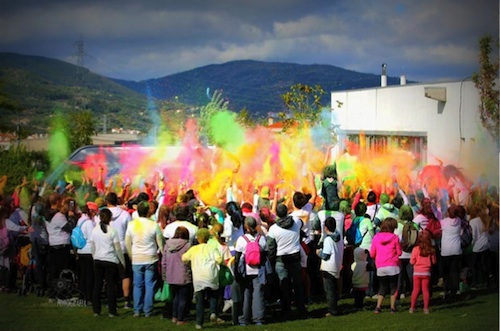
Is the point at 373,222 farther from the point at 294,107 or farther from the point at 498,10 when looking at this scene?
the point at 294,107

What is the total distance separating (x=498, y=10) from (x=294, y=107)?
404 inches

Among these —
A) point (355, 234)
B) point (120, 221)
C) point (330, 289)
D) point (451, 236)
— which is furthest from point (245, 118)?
point (330, 289)

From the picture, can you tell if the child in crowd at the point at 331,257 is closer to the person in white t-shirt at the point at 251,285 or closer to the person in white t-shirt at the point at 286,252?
the person in white t-shirt at the point at 286,252

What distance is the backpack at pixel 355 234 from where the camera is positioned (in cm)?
1137

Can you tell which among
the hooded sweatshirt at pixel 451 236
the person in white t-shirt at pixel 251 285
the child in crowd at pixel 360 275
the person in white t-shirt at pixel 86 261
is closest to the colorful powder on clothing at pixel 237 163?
the hooded sweatshirt at pixel 451 236

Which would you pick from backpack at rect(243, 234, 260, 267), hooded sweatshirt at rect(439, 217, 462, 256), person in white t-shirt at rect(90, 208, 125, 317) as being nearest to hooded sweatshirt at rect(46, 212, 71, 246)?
person in white t-shirt at rect(90, 208, 125, 317)

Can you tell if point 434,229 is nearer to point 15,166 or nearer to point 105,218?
point 105,218

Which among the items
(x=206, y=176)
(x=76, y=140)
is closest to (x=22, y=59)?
(x=76, y=140)

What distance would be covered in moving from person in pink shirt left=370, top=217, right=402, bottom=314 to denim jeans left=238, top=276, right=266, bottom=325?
1.70 metres

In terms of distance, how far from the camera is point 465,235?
12.0 metres

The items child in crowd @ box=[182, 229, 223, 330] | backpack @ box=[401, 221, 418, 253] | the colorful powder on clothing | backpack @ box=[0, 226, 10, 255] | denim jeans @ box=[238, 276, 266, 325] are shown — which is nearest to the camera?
child in crowd @ box=[182, 229, 223, 330]

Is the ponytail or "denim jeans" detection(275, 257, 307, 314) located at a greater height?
the ponytail

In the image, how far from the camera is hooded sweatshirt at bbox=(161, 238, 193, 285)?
989 cm

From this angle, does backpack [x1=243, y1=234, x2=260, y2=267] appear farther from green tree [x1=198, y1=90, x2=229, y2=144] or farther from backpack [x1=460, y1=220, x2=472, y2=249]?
green tree [x1=198, y1=90, x2=229, y2=144]
